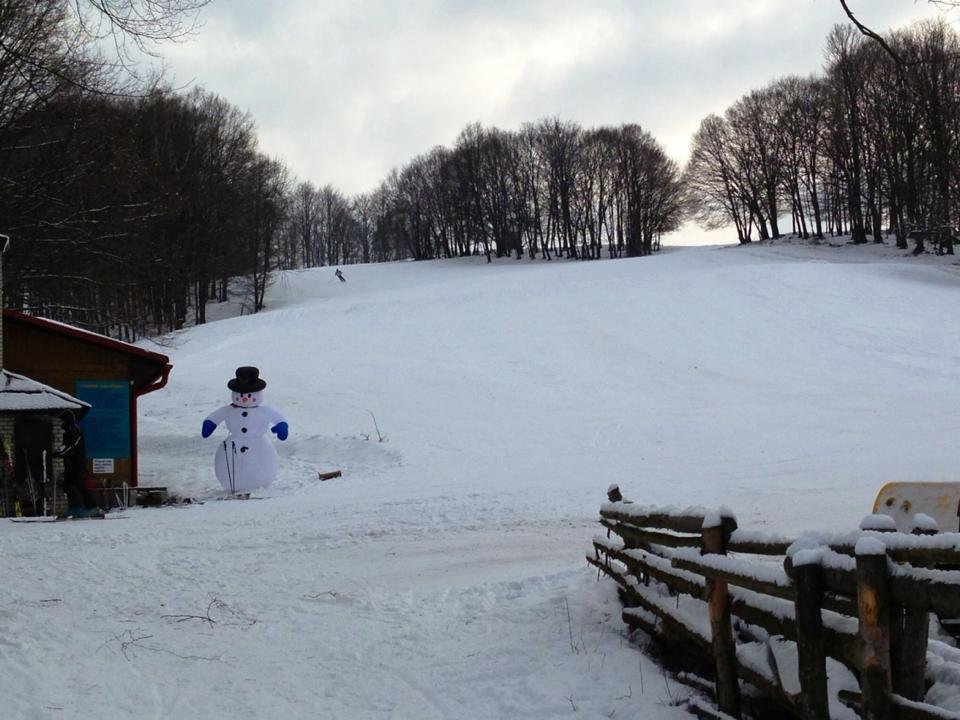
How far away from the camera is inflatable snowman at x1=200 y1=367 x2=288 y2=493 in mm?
18266

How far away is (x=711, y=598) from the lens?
220 inches

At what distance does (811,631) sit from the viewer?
14.7 feet

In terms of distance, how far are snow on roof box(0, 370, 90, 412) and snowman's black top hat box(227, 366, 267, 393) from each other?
9.22 feet

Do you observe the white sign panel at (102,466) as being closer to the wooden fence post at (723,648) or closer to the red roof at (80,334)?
the red roof at (80,334)

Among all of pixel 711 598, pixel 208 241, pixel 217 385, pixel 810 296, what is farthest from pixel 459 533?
pixel 208 241

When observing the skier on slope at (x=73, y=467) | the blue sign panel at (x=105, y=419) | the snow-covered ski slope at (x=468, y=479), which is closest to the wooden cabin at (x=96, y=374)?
the blue sign panel at (x=105, y=419)

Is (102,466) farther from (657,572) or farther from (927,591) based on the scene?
(927,591)

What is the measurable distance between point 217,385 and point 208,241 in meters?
22.8

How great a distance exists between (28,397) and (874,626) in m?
16.4

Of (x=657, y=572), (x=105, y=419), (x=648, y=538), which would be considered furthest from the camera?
(x=105, y=419)

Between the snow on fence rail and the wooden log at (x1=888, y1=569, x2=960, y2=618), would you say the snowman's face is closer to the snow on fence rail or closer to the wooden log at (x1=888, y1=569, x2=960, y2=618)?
the snow on fence rail

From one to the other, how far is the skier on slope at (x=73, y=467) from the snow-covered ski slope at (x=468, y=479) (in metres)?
2.20

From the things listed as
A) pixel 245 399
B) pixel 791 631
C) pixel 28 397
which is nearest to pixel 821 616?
pixel 791 631

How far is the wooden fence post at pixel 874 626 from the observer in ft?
13.1
